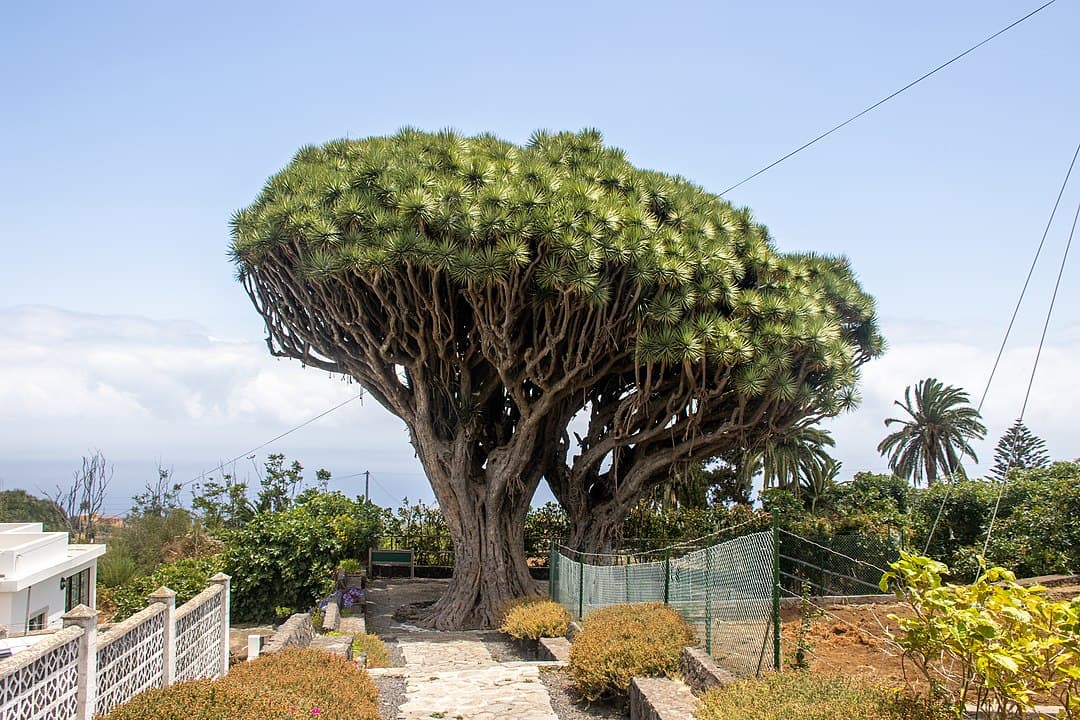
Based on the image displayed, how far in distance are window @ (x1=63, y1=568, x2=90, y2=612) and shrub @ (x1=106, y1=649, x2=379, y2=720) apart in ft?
52.7

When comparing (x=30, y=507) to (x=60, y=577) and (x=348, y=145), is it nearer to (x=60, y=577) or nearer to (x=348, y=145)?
(x=60, y=577)

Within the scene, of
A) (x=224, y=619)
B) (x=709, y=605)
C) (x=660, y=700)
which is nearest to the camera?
(x=660, y=700)

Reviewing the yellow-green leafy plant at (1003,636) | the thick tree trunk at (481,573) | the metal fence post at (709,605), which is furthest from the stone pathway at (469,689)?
the yellow-green leafy plant at (1003,636)

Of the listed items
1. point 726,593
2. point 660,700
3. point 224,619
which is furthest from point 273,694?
point 726,593

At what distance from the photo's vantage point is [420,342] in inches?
624

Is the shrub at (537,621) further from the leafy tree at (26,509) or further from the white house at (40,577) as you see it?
the leafy tree at (26,509)

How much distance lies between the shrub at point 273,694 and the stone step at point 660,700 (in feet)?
7.31

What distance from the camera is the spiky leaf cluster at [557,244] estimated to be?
46.4 ft

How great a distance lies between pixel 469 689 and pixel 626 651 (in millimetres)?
2012

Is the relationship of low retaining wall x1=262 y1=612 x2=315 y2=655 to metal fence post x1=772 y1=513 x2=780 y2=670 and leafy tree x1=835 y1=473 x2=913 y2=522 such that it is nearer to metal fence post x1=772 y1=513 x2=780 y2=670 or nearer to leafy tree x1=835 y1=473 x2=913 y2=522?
metal fence post x1=772 y1=513 x2=780 y2=670

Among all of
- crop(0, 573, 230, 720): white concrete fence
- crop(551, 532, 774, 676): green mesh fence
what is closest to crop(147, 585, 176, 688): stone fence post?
crop(0, 573, 230, 720): white concrete fence

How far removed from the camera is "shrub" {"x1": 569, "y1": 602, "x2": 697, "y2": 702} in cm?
883

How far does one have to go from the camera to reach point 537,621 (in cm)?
1331

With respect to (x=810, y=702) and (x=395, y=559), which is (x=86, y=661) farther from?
(x=395, y=559)
